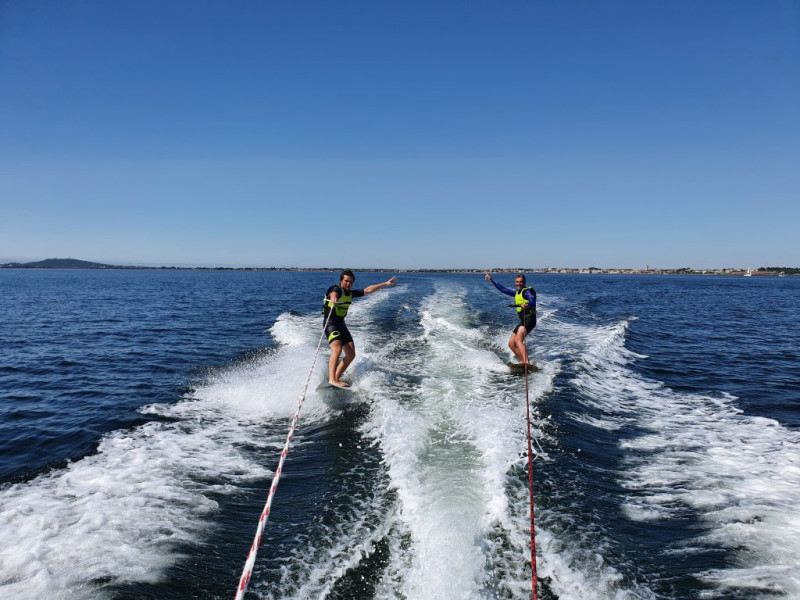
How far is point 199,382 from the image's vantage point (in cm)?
972

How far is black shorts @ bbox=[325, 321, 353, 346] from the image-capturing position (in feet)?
28.7

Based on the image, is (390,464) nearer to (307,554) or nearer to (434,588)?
(307,554)

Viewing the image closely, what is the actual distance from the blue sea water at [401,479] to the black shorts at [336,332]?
1.06 meters

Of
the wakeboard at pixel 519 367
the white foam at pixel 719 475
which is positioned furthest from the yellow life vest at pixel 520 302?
the white foam at pixel 719 475

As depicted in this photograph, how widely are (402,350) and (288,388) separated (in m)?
4.39

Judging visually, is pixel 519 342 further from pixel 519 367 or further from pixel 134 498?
pixel 134 498

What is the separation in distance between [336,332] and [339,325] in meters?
0.36

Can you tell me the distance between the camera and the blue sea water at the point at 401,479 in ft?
11.4

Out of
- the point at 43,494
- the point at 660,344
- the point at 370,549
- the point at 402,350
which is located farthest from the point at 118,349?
the point at 660,344

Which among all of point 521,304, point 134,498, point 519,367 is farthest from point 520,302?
point 134,498

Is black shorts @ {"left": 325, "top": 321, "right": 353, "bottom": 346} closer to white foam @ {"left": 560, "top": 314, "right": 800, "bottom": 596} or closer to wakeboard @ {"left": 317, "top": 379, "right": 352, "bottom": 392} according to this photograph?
wakeboard @ {"left": 317, "top": 379, "right": 352, "bottom": 392}

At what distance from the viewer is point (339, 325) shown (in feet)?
29.9

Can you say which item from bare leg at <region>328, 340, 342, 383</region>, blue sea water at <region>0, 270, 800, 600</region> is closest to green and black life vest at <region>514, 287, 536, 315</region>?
blue sea water at <region>0, 270, 800, 600</region>

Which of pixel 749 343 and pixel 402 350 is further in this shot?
pixel 749 343
